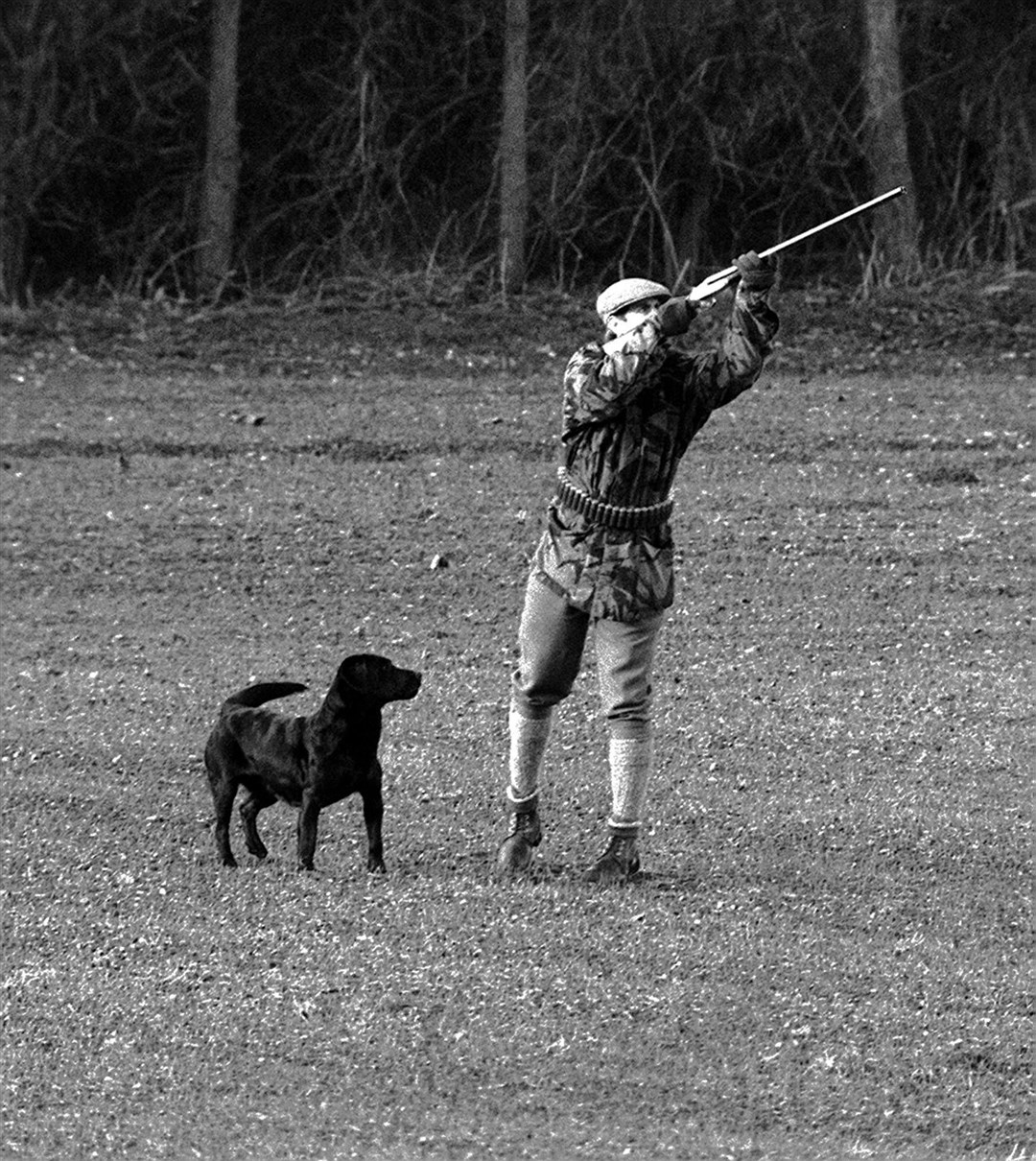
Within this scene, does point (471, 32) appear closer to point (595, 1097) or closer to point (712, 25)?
point (712, 25)

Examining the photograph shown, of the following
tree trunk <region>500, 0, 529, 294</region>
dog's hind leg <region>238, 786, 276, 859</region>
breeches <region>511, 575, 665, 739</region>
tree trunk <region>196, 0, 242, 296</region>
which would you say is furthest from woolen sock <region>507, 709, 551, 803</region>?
tree trunk <region>196, 0, 242, 296</region>

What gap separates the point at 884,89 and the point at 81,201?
7572 mm

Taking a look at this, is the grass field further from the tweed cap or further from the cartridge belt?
the tweed cap

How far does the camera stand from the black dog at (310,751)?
7219 millimetres

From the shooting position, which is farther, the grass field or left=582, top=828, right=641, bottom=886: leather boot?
left=582, top=828, right=641, bottom=886: leather boot

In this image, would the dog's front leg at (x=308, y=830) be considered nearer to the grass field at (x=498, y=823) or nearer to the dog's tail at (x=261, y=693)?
the grass field at (x=498, y=823)

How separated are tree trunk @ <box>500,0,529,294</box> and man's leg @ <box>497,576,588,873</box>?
46.0 ft

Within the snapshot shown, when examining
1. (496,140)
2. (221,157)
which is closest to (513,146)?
(496,140)

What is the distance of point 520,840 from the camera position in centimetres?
757

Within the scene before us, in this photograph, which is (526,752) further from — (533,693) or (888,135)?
(888,135)

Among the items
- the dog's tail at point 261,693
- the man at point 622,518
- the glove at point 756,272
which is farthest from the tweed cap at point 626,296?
the dog's tail at point 261,693

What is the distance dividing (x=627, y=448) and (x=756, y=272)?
0.67 metres

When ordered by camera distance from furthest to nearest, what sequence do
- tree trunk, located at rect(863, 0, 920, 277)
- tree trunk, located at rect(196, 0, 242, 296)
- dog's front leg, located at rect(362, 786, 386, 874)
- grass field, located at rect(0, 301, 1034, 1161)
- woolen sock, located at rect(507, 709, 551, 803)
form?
tree trunk, located at rect(863, 0, 920, 277) → tree trunk, located at rect(196, 0, 242, 296) → woolen sock, located at rect(507, 709, 551, 803) → dog's front leg, located at rect(362, 786, 386, 874) → grass field, located at rect(0, 301, 1034, 1161)

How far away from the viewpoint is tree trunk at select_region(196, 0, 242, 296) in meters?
21.6
